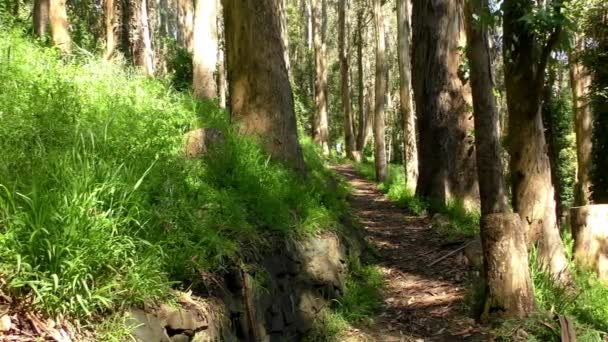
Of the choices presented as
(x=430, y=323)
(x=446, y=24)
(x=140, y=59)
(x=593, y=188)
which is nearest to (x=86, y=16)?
(x=140, y=59)

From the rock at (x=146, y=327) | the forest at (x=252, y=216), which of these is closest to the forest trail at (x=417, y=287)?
the forest at (x=252, y=216)

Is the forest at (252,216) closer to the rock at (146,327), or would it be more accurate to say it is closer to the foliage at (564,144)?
the rock at (146,327)

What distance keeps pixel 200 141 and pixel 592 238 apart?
4.77 m

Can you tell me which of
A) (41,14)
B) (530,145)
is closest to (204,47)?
(41,14)

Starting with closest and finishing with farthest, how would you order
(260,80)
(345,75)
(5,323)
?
(5,323)
(260,80)
(345,75)

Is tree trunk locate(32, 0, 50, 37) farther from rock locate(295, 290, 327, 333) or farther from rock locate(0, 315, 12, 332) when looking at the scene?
rock locate(0, 315, 12, 332)

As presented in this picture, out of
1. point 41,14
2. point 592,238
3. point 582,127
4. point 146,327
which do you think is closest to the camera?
point 146,327

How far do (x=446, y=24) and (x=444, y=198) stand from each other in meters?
3.30

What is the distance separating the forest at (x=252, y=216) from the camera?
3.01 meters

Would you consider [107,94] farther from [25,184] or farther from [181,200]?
[25,184]

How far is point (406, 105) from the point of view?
1484cm

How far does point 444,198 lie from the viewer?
10.6 meters

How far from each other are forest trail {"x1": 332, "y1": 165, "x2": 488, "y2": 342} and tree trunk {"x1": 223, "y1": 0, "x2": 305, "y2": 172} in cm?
203

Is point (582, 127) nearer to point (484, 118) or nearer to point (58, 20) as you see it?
point (484, 118)
